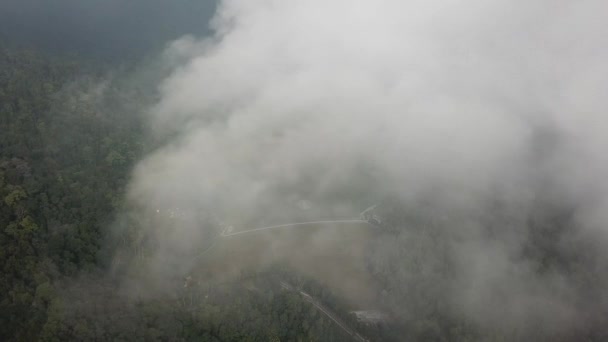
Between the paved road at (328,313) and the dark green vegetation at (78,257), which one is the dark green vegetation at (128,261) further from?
the paved road at (328,313)

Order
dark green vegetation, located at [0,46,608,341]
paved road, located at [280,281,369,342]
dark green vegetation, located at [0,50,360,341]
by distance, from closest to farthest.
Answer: dark green vegetation, located at [0,50,360,341] → dark green vegetation, located at [0,46,608,341] → paved road, located at [280,281,369,342]

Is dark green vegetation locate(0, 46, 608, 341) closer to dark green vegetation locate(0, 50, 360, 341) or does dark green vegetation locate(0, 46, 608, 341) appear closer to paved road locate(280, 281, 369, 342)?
dark green vegetation locate(0, 50, 360, 341)

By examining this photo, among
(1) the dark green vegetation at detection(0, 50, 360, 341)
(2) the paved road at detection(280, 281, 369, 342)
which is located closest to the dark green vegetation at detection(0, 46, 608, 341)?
(1) the dark green vegetation at detection(0, 50, 360, 341)

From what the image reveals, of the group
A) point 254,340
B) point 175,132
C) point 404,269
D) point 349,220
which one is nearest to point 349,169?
point 349,220

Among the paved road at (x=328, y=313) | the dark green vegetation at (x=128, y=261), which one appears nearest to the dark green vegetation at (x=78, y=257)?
the dark green vegetation at (x=128, y=261)

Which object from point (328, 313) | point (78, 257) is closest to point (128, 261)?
point (78, 257)

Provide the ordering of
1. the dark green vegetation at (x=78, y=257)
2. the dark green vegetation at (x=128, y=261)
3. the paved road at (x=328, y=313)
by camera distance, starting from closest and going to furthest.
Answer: the dark green vegetation at (x=78, y=257), the dark green vegetation at (x=128, y=261), the paved road at (x=328, y=313)

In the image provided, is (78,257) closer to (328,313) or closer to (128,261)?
(128,261)

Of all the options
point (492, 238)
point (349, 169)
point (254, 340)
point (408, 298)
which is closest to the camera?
point (254, 340)

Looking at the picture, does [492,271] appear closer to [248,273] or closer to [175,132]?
[248,273]

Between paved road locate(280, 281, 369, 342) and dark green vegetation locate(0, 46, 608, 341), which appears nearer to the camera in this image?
dark green vegetation locate(0, 46, 608, 341)

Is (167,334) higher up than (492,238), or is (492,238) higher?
(492,238)
